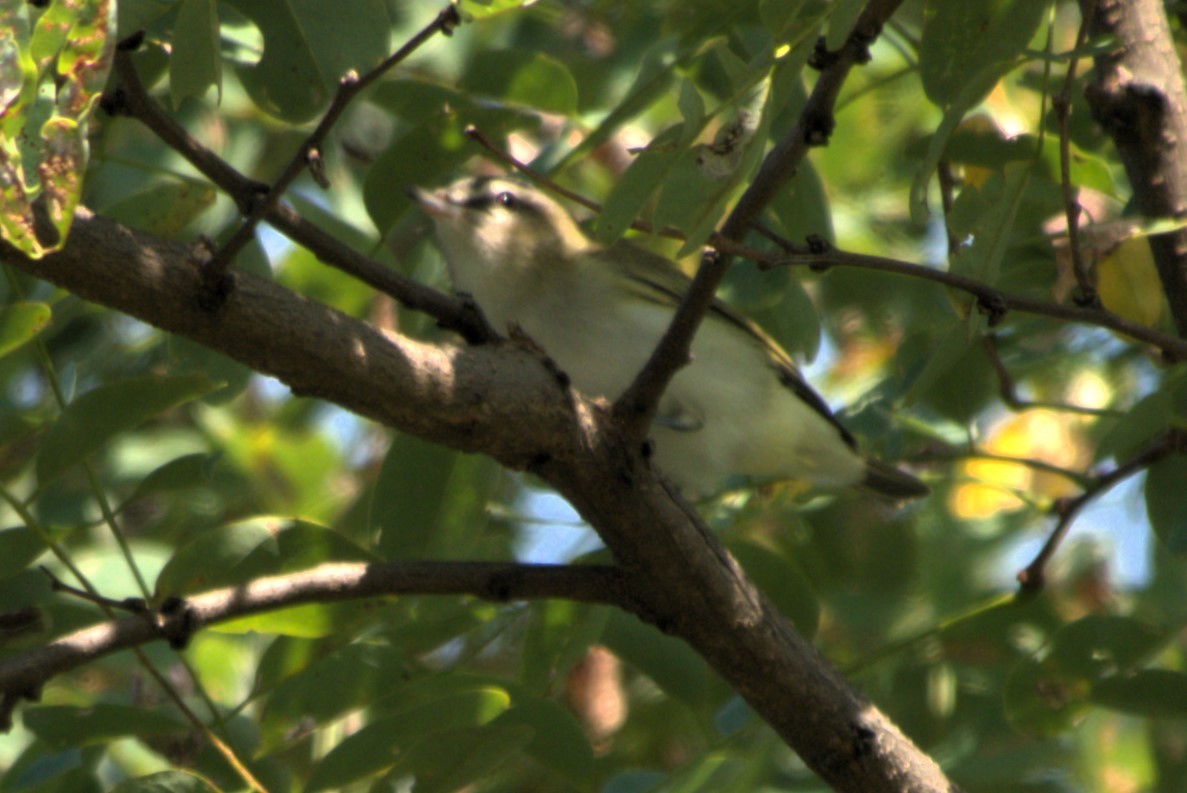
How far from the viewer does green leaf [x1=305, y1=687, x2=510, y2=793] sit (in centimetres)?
208

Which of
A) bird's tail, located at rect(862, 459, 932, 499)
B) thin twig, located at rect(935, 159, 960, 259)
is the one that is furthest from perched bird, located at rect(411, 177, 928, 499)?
thin twig, located at rect(935, 159, 960, 259)

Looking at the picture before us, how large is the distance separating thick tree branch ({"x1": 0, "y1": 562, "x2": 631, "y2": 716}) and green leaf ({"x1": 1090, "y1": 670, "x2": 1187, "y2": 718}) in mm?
968

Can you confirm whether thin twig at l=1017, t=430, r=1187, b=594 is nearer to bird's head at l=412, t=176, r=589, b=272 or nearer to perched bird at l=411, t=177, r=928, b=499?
perched bird at l=411, t=177, r=928, b=499

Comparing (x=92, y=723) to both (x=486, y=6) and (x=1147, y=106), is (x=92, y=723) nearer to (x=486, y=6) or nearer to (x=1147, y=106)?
(x=486, y=6)

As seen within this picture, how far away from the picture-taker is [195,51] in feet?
6.01

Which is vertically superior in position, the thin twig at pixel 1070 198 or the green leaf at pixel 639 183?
the thin twig at pixel 1070 198

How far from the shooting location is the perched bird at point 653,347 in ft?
12.0

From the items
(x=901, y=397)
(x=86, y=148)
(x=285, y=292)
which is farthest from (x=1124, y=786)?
(x=86, y=148)

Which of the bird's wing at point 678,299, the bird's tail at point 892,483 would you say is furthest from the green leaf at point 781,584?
the bird's tail at point 892,483

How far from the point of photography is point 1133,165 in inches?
103

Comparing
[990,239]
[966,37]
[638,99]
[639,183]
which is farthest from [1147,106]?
[639,183]

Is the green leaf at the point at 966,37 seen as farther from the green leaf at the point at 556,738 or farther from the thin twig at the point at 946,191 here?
the green leaf at the point at 556,738

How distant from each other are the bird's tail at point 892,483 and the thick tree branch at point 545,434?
1.72 metres

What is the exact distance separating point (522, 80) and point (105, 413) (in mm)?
1180
